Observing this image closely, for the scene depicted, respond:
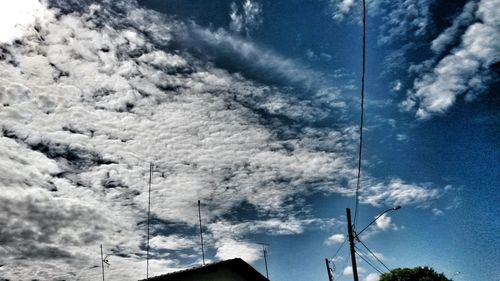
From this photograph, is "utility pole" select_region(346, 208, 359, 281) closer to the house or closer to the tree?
the house

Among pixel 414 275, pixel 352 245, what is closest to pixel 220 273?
pixel 352 245

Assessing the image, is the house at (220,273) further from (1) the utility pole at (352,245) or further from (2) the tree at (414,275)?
(2) the tree at (414,275)

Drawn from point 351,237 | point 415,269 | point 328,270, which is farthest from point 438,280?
point 328,270

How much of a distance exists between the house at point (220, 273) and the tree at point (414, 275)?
412 inches

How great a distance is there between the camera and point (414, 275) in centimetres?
2084

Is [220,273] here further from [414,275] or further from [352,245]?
[414,275]

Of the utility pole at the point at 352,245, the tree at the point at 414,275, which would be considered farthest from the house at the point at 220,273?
the tree at the point at 414,275

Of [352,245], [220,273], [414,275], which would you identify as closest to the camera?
[220,273]

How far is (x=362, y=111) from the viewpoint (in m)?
12.0

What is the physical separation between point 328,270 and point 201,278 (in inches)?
748

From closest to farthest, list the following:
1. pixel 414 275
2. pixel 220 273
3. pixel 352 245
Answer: pixel 220 273, pixel 352 245, pixel 414 275

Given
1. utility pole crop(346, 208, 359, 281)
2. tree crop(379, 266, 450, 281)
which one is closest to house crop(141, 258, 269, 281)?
utility pole crop(346, 208, 359, 281)

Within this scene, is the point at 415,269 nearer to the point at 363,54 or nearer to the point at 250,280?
the point at 250,280

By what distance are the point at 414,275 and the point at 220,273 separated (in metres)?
13.2
